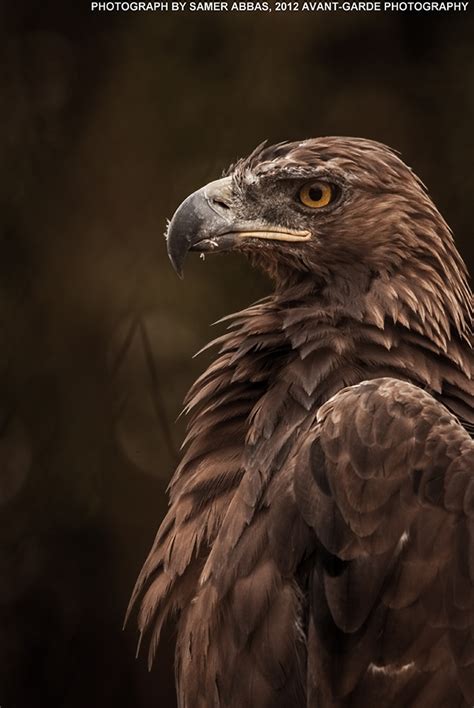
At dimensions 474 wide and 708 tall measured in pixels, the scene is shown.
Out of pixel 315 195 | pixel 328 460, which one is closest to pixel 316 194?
pixel 315 195

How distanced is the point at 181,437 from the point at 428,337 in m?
2.60

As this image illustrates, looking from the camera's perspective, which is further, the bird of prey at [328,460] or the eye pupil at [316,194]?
the eye pupil at [316,194]

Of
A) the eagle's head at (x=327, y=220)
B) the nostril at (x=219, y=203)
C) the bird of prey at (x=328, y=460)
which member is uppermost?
the nostril at (x=219, y=203)

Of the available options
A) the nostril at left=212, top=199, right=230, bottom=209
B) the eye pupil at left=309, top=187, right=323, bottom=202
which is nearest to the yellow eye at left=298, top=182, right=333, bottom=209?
the eye pupil at left=309, top=187, right=323, bottom=202

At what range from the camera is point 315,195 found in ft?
9.89

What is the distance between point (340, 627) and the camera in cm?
245

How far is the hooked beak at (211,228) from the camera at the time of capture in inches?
116

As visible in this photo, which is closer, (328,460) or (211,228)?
(328,460)

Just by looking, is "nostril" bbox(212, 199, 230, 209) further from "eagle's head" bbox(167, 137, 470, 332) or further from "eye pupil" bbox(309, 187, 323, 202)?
A: "eye pupil" bbox(309, 187, 323, 202)

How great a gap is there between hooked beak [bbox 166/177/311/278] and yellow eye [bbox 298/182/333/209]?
8 cm

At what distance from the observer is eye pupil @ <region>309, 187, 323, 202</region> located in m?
3.01

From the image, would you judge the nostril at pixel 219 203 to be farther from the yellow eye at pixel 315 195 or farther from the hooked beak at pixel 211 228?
the yellow eye at pixel 315 195

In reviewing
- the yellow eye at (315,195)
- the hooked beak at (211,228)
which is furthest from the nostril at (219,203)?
the yellow eye at (315,195)

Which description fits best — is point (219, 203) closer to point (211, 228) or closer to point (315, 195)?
point (211, 228)
